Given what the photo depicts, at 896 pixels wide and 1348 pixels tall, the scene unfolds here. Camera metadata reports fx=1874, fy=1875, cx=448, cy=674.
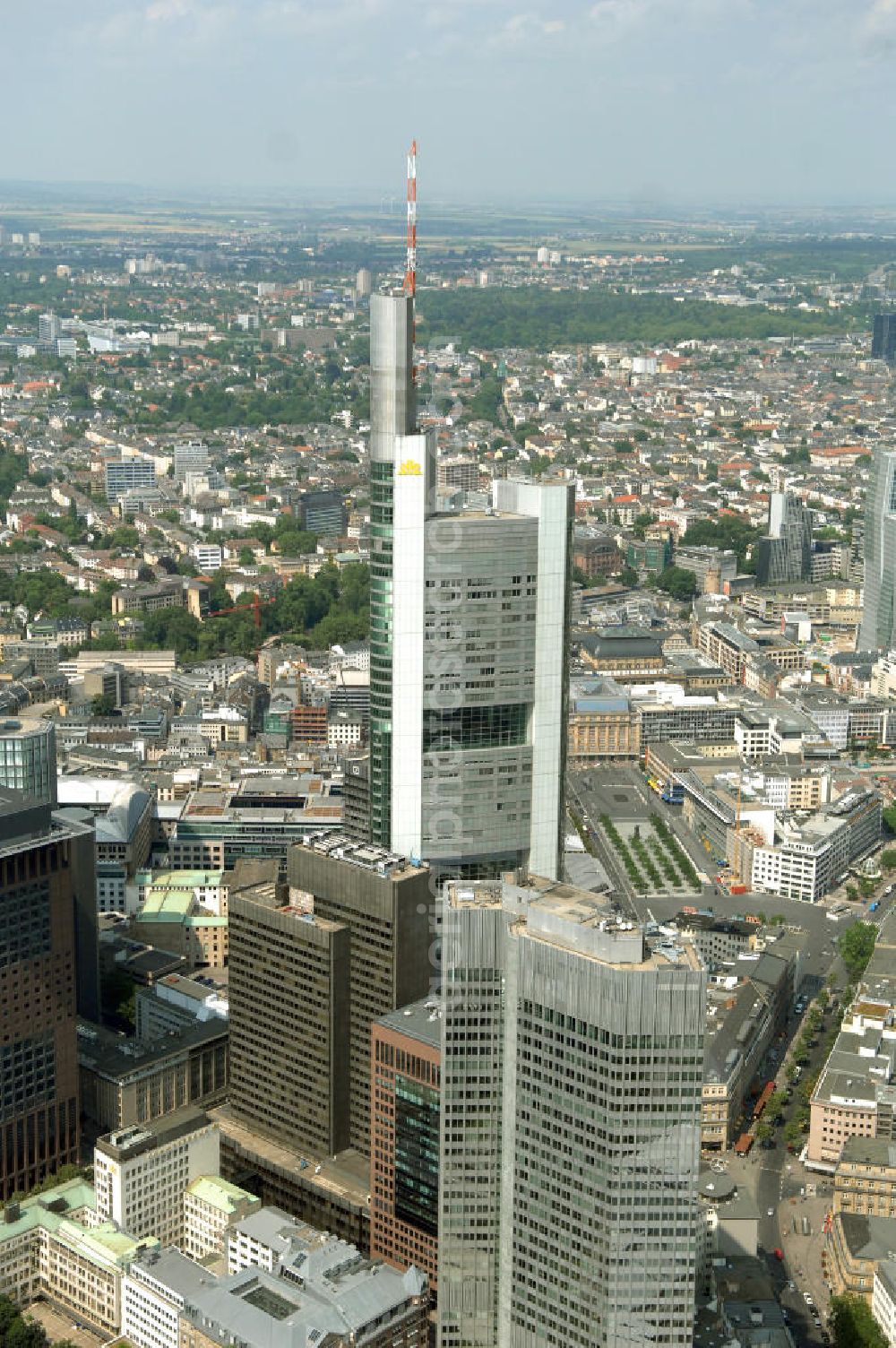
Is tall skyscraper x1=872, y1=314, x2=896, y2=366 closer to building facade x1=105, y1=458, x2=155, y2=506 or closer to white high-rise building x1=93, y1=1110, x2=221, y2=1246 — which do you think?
building facade x1=105, y1=458, x2=155, y2=506

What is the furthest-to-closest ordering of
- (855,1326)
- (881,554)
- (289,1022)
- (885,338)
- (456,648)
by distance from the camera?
(885,338)
(881,554)
(289,1022)
(456,648)
(855,1326)

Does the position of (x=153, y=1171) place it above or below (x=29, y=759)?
below

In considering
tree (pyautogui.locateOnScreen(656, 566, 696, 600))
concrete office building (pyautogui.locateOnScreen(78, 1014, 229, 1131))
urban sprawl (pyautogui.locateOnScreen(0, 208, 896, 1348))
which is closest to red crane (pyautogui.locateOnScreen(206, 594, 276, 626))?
urban sprawl (pyautogui.locateOnScreen(0, 208, 896, 1348))

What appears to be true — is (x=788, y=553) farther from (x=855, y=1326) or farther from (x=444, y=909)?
(x=444, y=909)

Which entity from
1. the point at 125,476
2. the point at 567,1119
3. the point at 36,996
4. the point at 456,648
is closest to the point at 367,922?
the point at 456,648

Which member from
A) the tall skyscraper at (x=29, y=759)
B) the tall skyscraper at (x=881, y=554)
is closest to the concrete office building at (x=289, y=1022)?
the tall skyscraper at (x=29, y=759)

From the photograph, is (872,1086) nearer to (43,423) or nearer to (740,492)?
(740,492)
